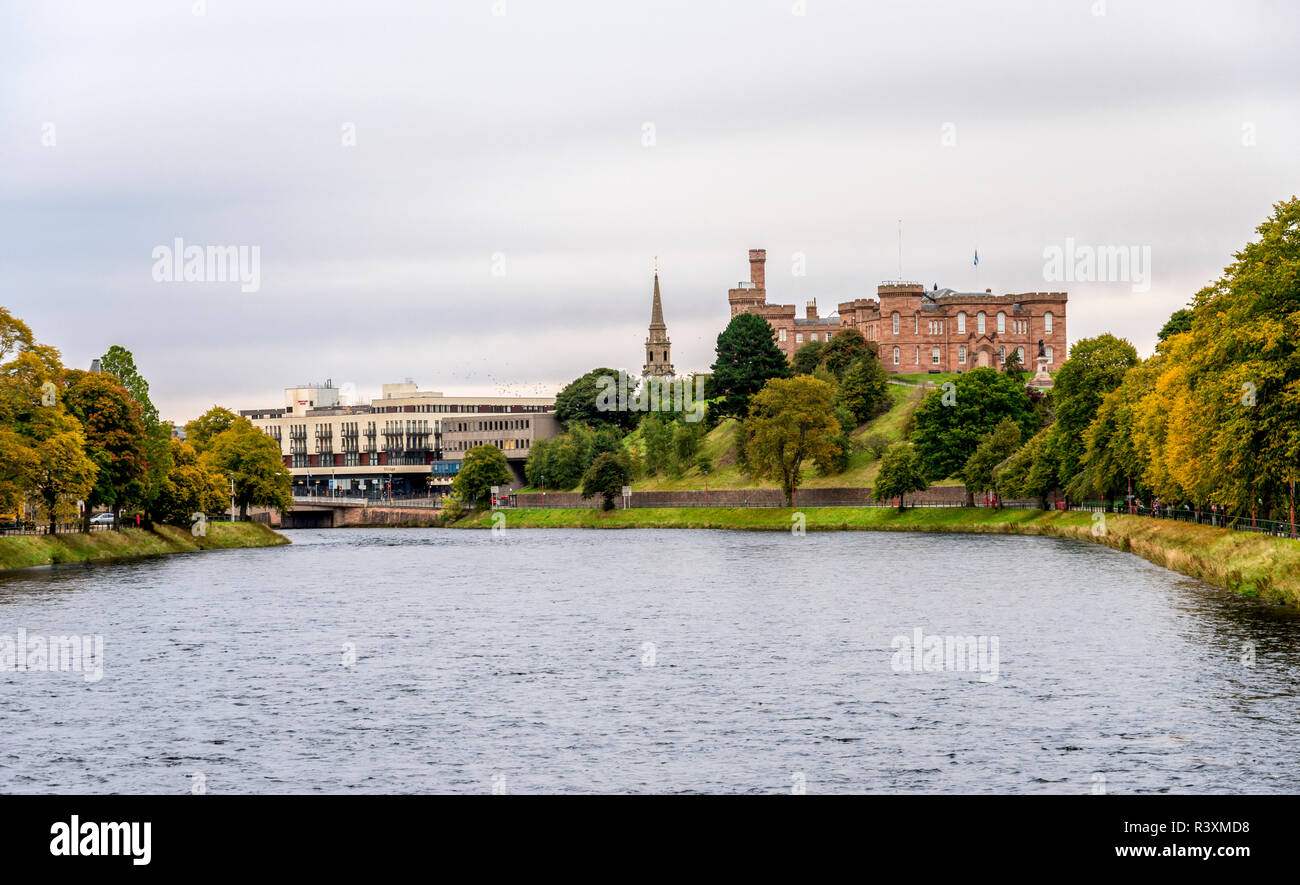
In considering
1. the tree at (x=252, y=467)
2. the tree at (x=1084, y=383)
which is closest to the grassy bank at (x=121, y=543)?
the tree at (x=252, y=467)

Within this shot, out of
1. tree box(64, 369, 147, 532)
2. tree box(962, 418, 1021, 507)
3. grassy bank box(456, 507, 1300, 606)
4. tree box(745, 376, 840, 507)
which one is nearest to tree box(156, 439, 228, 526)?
tree box(64, 369, 147, 532)

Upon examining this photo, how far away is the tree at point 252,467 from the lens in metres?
161

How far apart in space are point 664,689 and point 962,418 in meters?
109

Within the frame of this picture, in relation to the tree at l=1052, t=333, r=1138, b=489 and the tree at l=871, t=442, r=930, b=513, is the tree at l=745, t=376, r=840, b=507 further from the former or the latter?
the tree at l=1052, t=333, r=1138, b=489

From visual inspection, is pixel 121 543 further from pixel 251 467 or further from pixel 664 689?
pixel 664 689

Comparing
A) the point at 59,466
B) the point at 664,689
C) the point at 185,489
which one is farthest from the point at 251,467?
the point at 664,689

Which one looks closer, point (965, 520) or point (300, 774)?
point (300, 774)

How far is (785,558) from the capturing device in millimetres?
109750

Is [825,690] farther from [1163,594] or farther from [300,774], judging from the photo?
[1163,594]

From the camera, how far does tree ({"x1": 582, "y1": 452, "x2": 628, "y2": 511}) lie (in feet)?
624

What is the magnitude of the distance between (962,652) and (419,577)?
53.3 m

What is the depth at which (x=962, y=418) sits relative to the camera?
15000 cm

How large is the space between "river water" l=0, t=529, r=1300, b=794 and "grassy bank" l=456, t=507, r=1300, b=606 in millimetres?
1741
